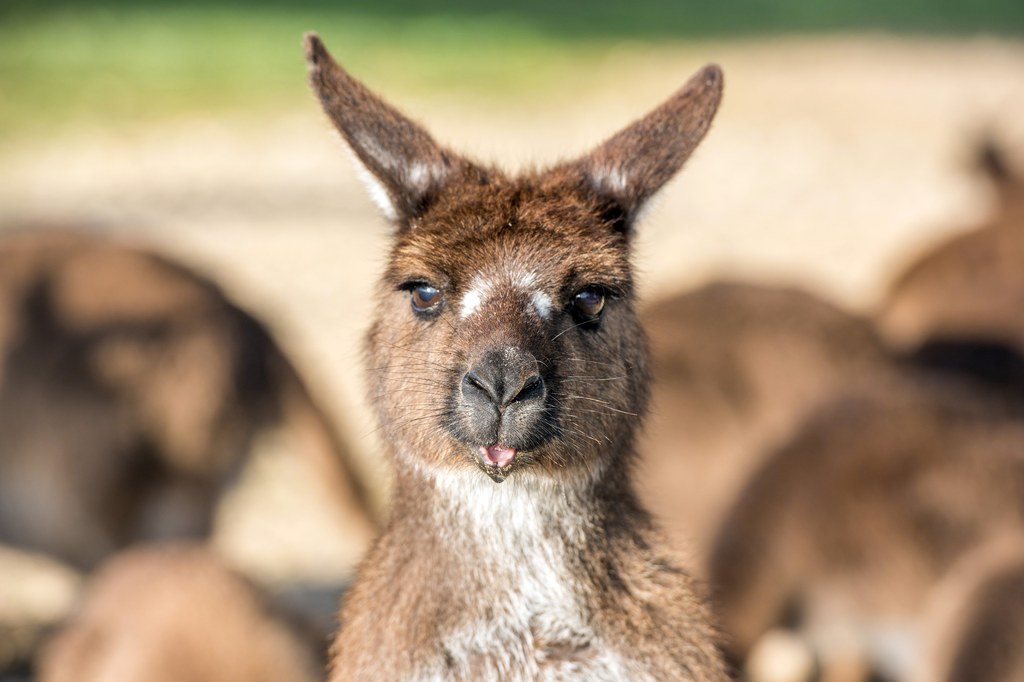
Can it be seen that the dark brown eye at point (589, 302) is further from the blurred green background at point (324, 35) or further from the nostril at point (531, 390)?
the blurred green background at point (324, 35)

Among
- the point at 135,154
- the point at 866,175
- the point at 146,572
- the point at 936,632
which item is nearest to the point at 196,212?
the point at 135,154

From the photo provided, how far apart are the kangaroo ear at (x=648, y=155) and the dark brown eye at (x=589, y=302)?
0.26 m

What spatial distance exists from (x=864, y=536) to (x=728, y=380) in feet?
5.15

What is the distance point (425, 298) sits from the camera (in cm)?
411

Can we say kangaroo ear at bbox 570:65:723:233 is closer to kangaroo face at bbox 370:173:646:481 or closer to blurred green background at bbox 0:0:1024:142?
kangaroo face at bbox 370:173:646:481

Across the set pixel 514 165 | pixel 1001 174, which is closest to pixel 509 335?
pixel 1001 174

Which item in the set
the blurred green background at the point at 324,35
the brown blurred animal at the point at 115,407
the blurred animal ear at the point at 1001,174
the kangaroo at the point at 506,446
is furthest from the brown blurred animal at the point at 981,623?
the blurred green background at the point at 324,35

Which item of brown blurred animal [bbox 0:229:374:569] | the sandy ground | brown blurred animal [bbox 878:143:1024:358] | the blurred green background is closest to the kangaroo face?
brown blurred animal [bbox 0:229:374:569]

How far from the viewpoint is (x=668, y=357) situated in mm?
7781

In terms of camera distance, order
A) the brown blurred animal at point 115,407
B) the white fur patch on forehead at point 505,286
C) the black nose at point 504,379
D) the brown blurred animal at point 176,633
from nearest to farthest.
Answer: the black nose at point 504,379, the white fur patch on forehead at point 505,286, the brown blurred animal at point 176,633, the brown blurred animal at point 115,407

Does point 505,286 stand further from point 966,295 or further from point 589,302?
point 966,295

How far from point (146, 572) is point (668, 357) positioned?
2.75m

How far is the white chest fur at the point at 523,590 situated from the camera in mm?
3918

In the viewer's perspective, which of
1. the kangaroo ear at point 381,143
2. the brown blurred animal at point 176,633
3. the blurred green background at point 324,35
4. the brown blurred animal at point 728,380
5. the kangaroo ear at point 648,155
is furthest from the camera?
the blurred green background at point 324,35
